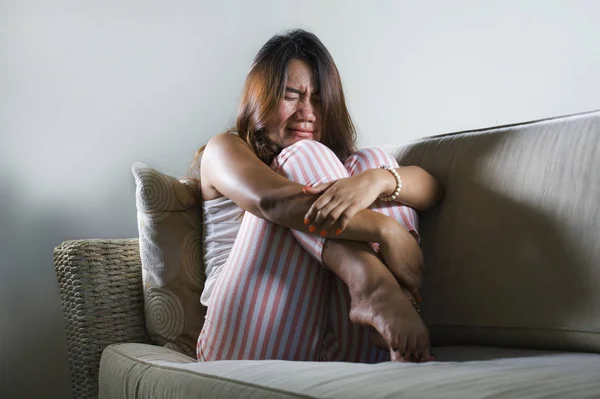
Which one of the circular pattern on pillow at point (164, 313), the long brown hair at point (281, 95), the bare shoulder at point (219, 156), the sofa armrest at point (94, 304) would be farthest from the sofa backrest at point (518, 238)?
the sofa armrest at point (94, 304)

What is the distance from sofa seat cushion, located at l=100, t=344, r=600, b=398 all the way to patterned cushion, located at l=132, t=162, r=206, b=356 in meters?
0.24

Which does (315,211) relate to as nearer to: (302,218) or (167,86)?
(302,218)

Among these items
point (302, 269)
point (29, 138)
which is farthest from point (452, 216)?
point (29, 138)

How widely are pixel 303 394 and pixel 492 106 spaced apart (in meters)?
1.59

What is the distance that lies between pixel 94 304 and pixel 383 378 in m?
0.78

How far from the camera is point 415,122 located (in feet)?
7.35

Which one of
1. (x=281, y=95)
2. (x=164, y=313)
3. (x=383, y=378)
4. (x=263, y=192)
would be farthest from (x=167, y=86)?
(x=383, y=378)

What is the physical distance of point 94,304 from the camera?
142 cm

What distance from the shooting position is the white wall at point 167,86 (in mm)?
1810

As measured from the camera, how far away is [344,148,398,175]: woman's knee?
1354 millimetres

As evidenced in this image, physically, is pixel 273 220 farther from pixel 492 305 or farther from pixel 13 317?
pixel 13 317

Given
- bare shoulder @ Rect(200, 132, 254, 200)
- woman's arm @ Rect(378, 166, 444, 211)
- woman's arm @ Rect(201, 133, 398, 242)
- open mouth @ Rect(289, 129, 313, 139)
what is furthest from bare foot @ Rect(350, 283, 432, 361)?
open mouth @ Rect(289, 129, 313, 139)

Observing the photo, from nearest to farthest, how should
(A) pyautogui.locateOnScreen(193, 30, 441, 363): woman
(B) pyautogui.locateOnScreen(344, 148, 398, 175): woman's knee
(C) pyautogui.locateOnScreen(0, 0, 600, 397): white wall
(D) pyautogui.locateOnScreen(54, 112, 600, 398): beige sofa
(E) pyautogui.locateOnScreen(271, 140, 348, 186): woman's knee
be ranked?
1. (D) pyautogui.locateOnScreen(54, 112, 600, 398): beige sofa
2. (A) pyautogui.locateOnScreen(193, 30, 441, 363): woman
3. (E) pyautogui.locateOnScreen(271, 140, 348, 186): woman's knee
4. (B) pyautogui.locateOnScreen(344, 148, 398, 175): woman's knee
5. (C) pyautogui.locateOnScreen(0, 0, 600, 397): white wall

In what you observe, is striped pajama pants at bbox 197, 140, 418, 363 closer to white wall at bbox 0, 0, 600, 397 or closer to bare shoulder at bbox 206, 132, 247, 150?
bare shoulder at bbox 206, 132, 247, 150
